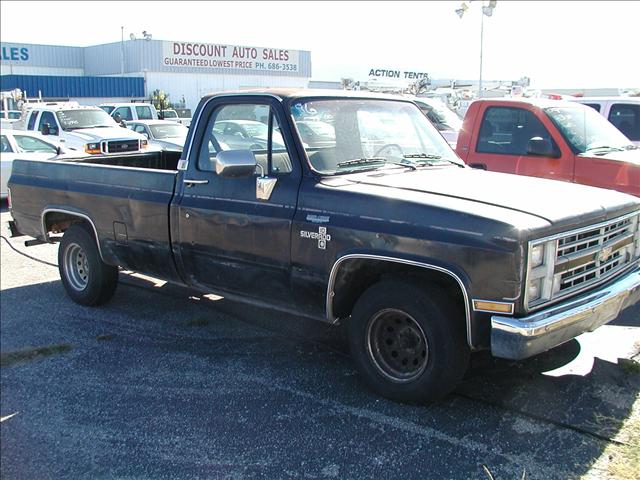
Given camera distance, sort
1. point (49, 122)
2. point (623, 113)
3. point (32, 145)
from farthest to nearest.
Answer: point (49, 122), point (32, 145), point (623, 113)

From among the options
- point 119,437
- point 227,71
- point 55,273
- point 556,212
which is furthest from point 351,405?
point 227,71

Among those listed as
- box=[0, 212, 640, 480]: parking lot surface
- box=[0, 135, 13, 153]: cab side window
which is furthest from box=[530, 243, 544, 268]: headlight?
box=[0, 135, 13, 153]: cab side window

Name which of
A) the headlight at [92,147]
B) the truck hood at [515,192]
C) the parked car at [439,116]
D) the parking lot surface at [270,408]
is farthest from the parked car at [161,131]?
the truck hood at [515,192]

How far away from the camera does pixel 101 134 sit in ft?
54.7

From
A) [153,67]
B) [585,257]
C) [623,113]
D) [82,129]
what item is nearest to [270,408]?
[585,257]

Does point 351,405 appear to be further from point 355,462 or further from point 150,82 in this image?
point 150,82

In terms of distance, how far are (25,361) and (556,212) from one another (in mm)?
4118

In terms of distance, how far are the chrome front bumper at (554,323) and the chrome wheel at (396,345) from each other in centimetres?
59

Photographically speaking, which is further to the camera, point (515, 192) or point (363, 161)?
point (363, 161)

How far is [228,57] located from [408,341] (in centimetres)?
4200

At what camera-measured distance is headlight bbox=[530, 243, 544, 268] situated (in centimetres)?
359

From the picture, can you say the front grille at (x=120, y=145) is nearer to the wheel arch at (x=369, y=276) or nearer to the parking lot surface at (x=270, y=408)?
the parking lot surface at (x=270, y=408)

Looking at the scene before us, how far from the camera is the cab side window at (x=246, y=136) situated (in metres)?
4.71

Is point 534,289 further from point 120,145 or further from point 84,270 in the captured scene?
point 120,145
